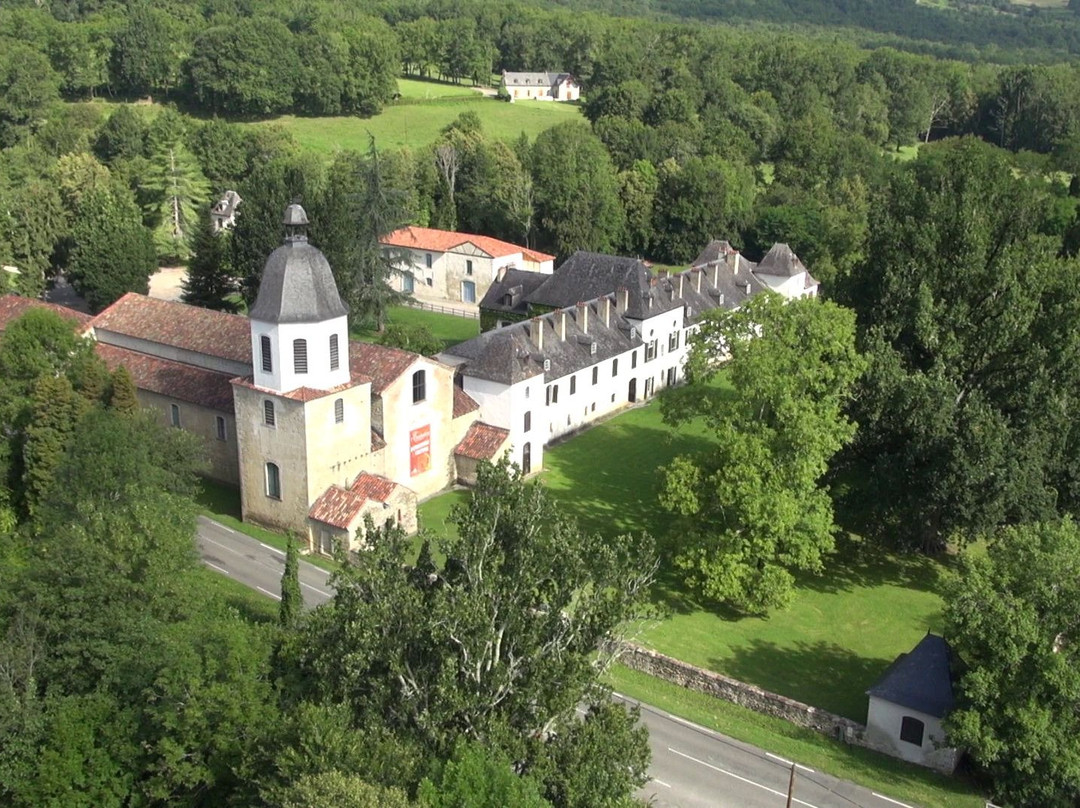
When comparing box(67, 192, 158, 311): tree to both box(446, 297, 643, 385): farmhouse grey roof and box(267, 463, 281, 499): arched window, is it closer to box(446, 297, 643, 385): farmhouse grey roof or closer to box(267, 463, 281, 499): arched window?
box(446, 297, 643, 385): farmhouse grey roof

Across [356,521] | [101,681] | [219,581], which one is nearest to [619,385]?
[356,521]

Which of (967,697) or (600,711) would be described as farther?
(967,697)

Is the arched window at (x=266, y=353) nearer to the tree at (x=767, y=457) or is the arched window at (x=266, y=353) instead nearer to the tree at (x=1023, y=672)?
the tree at (x=767, y=457)

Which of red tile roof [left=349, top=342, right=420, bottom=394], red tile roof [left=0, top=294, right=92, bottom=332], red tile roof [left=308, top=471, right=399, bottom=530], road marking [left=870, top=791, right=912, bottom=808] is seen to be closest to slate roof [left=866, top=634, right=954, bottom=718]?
road marking [left=870, top=791, right=912, bottom=808]

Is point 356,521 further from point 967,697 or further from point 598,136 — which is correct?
point 598,136

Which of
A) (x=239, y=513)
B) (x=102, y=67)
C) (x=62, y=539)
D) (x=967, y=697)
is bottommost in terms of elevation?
(x=239, y=513)

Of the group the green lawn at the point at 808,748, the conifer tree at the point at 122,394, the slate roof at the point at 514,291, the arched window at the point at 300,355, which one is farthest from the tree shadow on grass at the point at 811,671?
the slate roof at the point at 514,291
